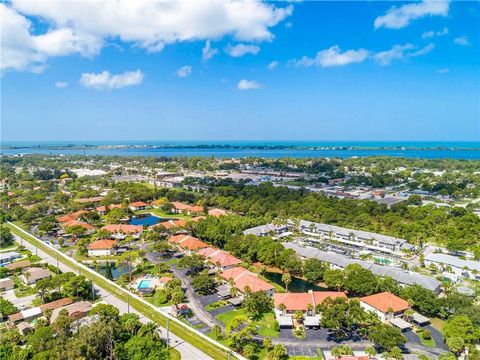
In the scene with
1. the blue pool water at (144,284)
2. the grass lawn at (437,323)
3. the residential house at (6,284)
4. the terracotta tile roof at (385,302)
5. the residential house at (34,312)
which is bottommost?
the grass lawn at (437,323)

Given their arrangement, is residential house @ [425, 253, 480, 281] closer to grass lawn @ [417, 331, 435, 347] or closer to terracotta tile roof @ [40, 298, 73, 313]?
grass lawn @ [417, 331, 435, 347]

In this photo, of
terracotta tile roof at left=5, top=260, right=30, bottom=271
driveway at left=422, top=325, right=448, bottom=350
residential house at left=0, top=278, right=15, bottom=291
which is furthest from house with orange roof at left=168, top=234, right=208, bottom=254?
driveway at left=422, top=325, right=448, bottom=350

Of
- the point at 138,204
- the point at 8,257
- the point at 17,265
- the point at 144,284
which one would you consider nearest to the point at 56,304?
the point at 144,284

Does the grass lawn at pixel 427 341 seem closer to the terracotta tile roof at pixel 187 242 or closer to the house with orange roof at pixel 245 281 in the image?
the house with orange roof at pixel 245 281

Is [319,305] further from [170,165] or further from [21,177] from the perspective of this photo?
[170,165]

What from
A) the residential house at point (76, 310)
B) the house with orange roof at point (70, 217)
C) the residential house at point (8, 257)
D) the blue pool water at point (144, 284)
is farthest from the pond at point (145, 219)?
the residential house at point (76, 310)

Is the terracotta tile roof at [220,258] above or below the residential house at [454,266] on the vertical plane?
above

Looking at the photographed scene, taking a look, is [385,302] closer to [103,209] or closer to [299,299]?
[299,299]
